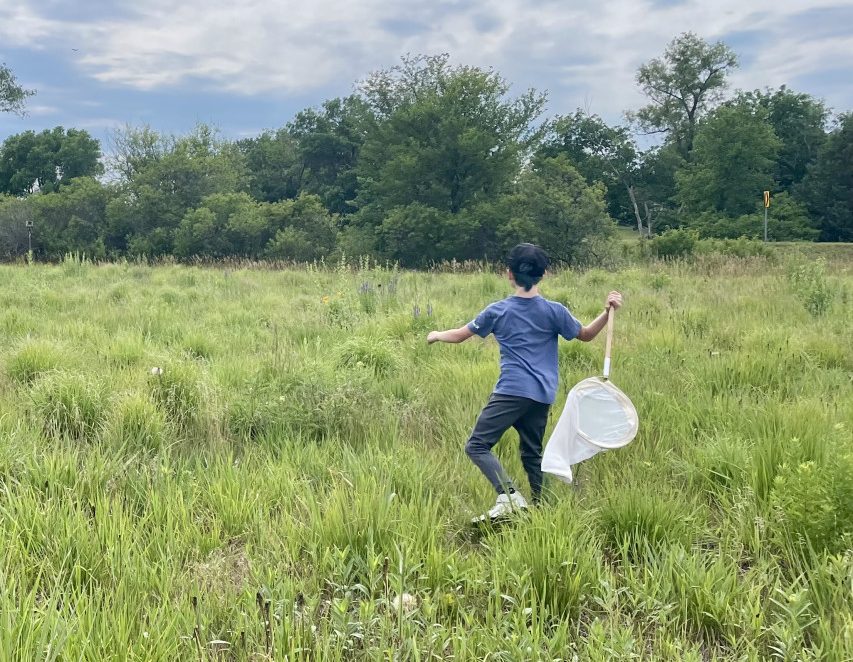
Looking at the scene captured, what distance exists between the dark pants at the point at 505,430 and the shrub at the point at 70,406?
245 centimetres

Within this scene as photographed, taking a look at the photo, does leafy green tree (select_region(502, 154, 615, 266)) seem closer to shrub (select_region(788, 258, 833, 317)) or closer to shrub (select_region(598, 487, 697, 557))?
shrub (select_region(788, 258, 833, 317))

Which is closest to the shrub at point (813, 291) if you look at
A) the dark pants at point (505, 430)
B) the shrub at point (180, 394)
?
the dark pants at point (505, 430)

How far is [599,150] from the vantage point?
2100 inches

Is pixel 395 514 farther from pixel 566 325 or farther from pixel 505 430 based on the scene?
pixel 566 325

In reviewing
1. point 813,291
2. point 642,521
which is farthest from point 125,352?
point 813,291

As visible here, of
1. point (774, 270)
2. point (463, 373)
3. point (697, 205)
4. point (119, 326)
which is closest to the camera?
point (463, 373)

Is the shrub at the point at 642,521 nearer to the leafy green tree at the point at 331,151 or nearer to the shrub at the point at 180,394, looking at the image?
the shrub at the point at 180,394

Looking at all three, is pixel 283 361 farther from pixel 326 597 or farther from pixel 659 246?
pixel 659 246

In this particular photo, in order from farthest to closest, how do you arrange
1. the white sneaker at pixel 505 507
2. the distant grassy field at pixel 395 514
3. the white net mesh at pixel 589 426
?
1. the white net mesh at pixel 589 426
2. the white sneaker at pixel 505 507
3. the distant grassy field at pixel 395 514

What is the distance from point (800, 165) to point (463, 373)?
5260 centimetres

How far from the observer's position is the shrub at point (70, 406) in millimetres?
3873

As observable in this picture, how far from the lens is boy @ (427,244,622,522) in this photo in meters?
3.09

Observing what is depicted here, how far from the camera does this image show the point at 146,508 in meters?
2.83

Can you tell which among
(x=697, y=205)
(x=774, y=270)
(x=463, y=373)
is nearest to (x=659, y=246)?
(x=774, y=270)
